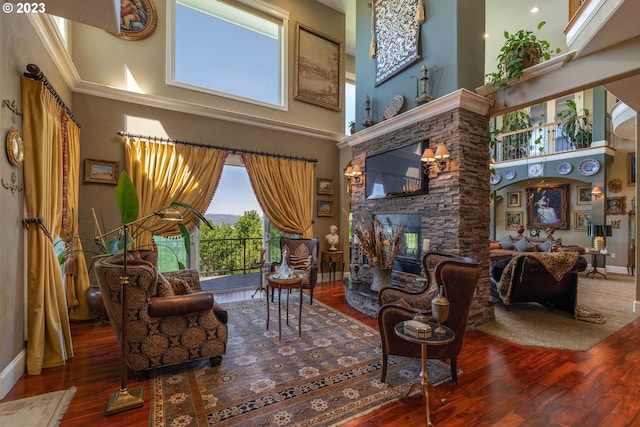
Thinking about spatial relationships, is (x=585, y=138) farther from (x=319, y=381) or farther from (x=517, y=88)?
(x=319, y=381)

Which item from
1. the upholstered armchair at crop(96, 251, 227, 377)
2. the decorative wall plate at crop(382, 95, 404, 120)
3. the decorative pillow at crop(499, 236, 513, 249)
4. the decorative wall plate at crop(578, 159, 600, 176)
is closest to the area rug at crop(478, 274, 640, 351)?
the decorative pillow at crop(499, 236, 513, 249)

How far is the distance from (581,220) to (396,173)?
24.6ft

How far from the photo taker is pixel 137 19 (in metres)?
4.49

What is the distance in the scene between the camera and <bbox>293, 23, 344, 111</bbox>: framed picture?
6.01 meters

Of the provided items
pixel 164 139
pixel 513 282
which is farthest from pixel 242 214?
pixel 513 282

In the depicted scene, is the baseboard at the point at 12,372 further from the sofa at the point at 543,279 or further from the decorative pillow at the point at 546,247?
the decorative pillow at the point at 546,247

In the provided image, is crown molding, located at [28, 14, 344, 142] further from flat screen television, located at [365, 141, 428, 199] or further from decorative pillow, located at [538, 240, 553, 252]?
decorative pillow, located at [538, 240, 553, 252]

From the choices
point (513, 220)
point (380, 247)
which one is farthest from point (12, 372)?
point (513, 220)

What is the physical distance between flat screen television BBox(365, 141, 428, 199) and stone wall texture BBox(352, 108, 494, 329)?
0.65 ft

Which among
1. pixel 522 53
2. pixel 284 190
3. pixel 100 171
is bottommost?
pixel 284 190

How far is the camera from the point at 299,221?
5805 mm

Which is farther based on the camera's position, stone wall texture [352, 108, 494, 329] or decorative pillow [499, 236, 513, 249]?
decorative pillow [499, 236, 513, 249]

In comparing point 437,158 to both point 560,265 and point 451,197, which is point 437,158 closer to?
point 451,197

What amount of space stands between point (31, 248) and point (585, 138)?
1171 centimetres
